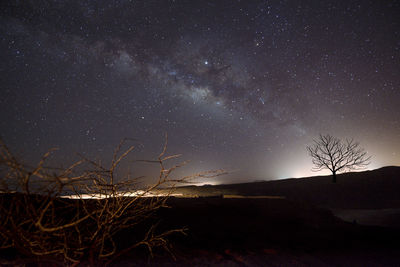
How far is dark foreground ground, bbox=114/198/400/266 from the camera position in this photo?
5648mm

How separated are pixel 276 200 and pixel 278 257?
7593mm

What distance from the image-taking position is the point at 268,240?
7.11 metres

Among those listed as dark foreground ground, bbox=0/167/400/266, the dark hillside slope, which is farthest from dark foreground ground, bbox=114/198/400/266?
the dark hillside slope

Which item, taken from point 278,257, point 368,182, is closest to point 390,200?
point 368,182

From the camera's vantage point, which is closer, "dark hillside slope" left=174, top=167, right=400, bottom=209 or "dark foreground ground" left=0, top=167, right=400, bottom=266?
"dark foreground ground" left=0, top=167, right=400, bottom=266

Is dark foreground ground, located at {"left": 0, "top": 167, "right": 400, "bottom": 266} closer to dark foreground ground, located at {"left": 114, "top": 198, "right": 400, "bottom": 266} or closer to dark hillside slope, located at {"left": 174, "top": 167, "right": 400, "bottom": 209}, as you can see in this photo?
dark foreground ground, located at {"left": 114, "top": 198, "right": 400, "bottom": 266}

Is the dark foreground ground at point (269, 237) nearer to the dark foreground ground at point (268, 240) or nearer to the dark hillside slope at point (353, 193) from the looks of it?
the dark foreground ground at point (268, 240)

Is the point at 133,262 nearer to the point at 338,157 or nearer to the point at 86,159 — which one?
the point at 86,159

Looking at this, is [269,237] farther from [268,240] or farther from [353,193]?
[353,193]

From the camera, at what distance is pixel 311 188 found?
65.8ft

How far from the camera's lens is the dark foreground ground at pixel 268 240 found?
5.65 m

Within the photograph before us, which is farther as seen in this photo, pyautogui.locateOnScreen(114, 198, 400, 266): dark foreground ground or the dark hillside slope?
the dark hillside slope

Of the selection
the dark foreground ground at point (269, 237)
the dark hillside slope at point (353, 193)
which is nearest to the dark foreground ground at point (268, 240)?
the dark foreground ground at point (269, 237)

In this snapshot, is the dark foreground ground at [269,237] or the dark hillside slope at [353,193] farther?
the dark hillside slope at [353,193]
